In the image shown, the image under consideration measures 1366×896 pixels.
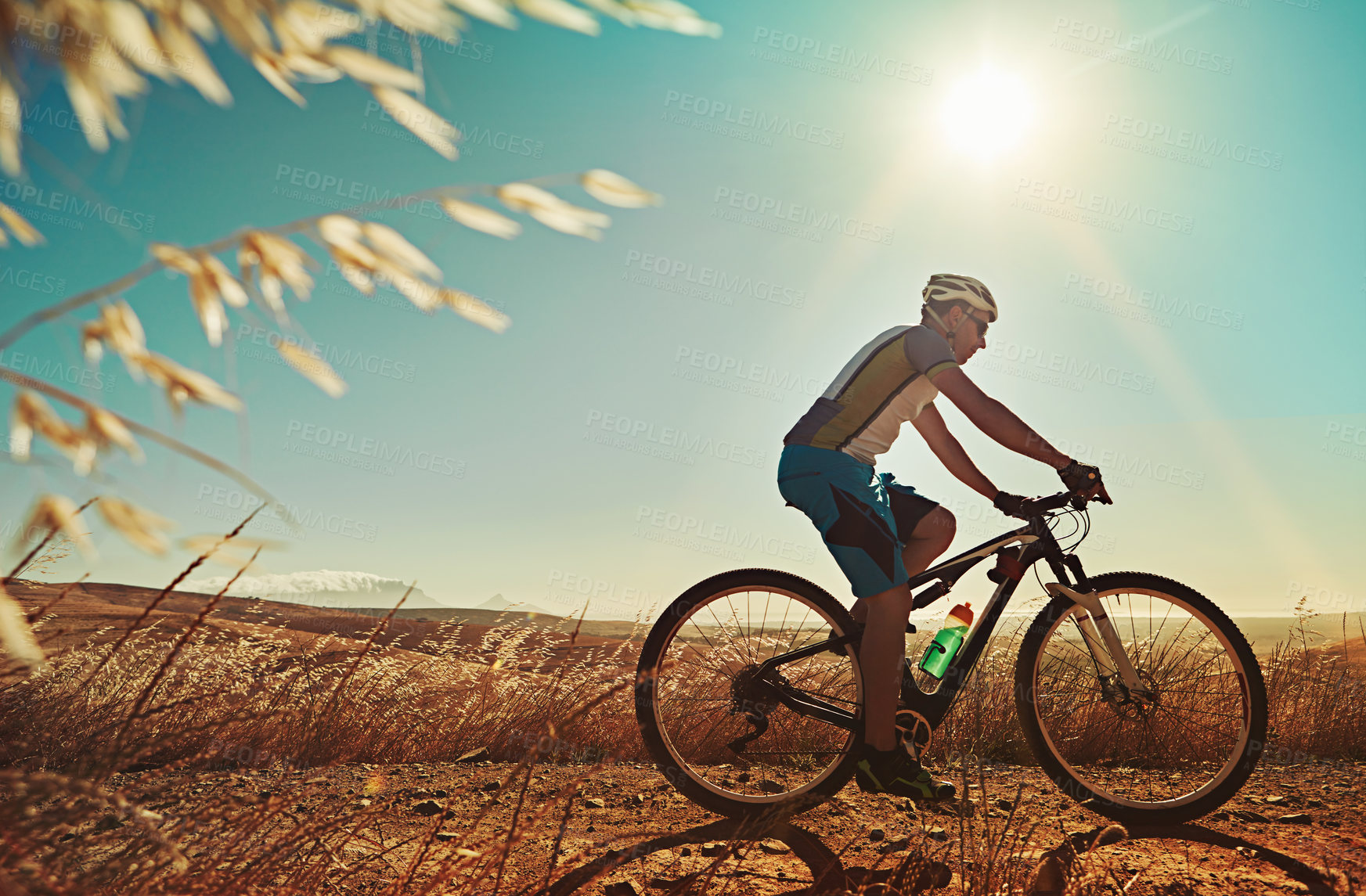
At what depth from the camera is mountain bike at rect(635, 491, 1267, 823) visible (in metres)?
2.97

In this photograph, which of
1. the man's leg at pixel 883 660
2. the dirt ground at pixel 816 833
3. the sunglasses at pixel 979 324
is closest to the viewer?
the dirt ground at pixel 816 833

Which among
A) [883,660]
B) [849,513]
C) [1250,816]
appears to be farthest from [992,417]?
[1250,816]

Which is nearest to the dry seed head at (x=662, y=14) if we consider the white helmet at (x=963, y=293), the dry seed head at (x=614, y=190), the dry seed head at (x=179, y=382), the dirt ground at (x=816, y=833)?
the dry seed head at (x=614, y=190)

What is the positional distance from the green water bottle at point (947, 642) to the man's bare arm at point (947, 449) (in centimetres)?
61

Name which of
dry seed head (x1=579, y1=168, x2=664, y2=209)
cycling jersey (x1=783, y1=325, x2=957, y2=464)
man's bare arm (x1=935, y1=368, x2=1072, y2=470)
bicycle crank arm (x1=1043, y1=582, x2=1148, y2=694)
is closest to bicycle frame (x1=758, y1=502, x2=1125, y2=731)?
bicycle crank arm (x1=1043, y1=582, x2=1148, y2=694)

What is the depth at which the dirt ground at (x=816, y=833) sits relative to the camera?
2.23 metres

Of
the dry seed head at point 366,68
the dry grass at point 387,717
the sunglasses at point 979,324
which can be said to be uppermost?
the sunglasses at point 979,324

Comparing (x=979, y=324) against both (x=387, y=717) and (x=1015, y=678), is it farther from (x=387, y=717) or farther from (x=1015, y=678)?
(x=387, y=717)

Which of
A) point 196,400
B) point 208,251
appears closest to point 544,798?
point 196,400

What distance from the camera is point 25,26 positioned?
2.89ft

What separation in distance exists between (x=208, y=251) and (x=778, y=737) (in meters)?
3.69

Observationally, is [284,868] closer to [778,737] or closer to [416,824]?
[416,824]

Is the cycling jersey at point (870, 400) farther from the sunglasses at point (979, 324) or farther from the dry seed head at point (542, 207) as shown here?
the dry seed head at point (542, 207)

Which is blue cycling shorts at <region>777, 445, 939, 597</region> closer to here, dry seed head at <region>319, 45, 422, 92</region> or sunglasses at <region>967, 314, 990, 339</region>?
sunglasses at <region>967, 314, 990, 339</region>
